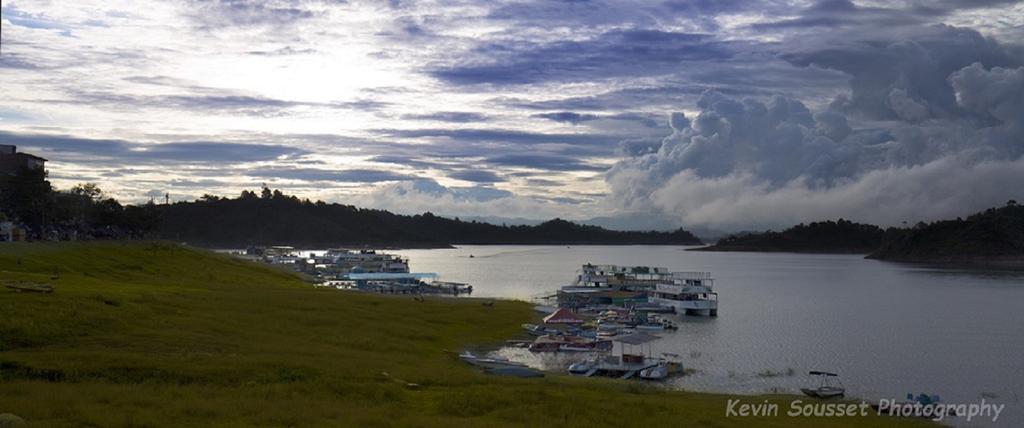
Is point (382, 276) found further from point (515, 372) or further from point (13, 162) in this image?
point (515, 372)

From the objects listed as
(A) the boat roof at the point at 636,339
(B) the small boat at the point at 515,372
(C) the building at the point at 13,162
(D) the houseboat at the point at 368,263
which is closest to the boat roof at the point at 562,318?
(A) the boat roof at the point at 636,339

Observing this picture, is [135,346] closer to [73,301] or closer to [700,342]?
[73,301]

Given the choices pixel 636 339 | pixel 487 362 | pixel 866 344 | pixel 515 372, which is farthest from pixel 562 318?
pixel 515 372

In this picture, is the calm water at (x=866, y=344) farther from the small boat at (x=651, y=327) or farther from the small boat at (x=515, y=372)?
the small boat at (x=515, y=372)

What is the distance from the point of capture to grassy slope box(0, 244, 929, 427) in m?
27.3

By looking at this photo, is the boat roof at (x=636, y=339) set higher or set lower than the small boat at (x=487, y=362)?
higher

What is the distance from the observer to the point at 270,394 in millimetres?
30266

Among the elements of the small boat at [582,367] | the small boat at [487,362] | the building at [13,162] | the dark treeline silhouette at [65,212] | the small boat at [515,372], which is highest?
the building at [13,162]

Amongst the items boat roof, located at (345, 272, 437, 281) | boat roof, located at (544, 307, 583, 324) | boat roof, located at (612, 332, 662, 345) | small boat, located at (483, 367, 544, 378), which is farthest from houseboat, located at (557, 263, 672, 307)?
small boat, located at (483, 367, 544, 378)

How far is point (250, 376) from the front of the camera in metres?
33.5

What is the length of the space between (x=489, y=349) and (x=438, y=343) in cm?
420

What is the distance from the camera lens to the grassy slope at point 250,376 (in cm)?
2727

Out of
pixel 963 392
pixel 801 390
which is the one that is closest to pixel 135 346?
pixel 801 390

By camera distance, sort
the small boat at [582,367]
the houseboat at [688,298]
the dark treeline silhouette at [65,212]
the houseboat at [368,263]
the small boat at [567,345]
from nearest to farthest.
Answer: the small boat at [582,367] < the small boat at [567,345] < the houseboat at [688,298] < the dark treeline silhouette at [65,212] < the houseboat at [368,263]
